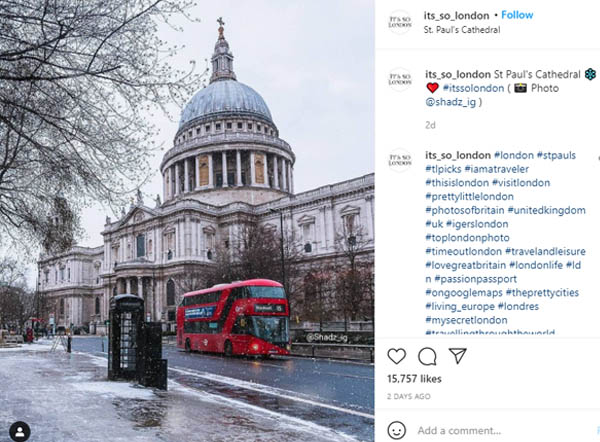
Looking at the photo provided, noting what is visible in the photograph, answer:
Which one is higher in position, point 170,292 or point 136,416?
point 170,292

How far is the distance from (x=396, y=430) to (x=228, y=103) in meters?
94.1

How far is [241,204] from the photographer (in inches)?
3095

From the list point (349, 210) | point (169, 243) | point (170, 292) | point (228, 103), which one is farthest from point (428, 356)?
point (228, 103)

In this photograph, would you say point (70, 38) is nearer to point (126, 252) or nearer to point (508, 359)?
point (508, 359)

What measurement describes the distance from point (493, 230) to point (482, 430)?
1244 mm

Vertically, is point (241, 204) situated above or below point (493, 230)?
above

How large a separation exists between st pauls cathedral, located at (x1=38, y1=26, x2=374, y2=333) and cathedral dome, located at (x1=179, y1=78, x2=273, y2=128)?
0.72 feet

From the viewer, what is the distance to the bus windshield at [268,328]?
2841 centimetres

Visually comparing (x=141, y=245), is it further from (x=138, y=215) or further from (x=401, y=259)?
(x=401, y=259)

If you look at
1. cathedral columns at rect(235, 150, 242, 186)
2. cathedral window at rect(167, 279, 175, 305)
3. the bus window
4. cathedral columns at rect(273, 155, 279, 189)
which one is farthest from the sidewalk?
cathedral columns at rect(273, 155, 279, 189)

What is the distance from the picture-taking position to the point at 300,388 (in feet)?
52.3

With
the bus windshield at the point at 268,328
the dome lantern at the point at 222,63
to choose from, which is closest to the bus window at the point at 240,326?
the bus windshield at the point at 268,328

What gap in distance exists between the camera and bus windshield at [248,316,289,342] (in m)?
28.4

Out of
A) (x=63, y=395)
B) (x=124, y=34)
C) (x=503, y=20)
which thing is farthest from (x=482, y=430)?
(x=63, y=395)
